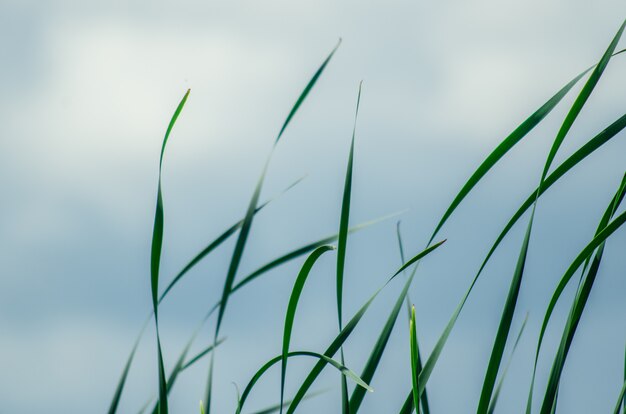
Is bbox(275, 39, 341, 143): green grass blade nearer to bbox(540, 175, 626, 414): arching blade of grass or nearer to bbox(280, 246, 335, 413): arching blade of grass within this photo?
bbox(280, 246, 335, 413): arching blade of grass

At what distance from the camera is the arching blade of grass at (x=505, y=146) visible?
615 millimetres

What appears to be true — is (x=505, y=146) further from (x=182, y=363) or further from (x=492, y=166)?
(x=182, y=363)

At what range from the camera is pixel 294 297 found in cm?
58

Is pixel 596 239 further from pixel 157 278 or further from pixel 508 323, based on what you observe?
pixel 157 278

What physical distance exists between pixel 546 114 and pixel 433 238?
16 centimetres

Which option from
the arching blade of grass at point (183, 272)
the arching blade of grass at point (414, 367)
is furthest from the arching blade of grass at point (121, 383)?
the arching blade of grass at point (414, 367)

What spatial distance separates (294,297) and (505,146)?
0.77 ft

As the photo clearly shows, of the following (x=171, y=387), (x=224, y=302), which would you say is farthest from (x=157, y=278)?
(x=171, y=387)

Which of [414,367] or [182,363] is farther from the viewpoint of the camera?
[182,363]

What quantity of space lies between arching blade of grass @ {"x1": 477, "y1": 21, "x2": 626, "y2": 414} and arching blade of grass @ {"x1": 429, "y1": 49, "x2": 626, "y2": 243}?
2 cm

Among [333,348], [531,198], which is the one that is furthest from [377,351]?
[531,198]

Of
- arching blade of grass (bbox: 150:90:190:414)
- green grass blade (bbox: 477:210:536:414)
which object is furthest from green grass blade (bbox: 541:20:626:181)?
arching blade of grass (bbox: 150:90:190:414)

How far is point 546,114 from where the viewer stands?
0.64 meters

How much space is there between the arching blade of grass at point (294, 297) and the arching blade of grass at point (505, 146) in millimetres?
142
